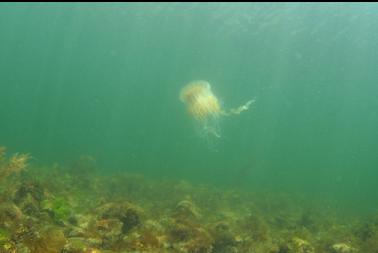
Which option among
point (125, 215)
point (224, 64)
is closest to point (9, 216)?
point (125, 215)

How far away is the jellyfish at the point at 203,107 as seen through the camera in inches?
404

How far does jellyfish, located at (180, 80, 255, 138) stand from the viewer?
1025 cm

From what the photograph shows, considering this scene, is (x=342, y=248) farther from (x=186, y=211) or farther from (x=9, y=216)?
(x=9, y=216)

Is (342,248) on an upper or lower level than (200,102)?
lower

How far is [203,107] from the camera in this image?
33.5ft

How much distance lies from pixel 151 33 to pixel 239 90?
38.4m

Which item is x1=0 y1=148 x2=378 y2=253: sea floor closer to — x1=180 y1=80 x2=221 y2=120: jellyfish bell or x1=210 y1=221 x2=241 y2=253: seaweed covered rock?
x1=210 y1=221 x2=241 y2=253: seaweed covered rock

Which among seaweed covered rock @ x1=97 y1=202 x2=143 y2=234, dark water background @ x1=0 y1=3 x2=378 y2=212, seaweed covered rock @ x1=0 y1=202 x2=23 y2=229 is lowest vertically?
seaweed covered rock @ x1=0 y1=202 x2=23 y2=229

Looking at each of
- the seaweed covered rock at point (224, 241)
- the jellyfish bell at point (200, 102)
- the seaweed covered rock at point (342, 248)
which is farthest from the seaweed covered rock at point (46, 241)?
the seaweed covered rock at point (342, 248)

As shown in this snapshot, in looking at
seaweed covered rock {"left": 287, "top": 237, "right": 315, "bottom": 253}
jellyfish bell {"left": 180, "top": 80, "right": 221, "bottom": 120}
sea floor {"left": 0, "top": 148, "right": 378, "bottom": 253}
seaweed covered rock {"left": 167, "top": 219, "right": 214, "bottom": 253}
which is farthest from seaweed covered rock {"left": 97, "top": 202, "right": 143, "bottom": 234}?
jellyfish bell {"left": 180, "top": 80, "right": 221, "bottom": 120}

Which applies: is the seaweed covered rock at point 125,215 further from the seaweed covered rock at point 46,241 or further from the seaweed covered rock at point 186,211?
the seaweed covered rock at point 46,241

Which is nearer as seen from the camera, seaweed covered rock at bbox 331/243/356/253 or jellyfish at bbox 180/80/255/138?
seaweed covered rock at bbox 331/243/356/253

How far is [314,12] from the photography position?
4353cm

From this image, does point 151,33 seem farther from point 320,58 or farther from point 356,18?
point 356,18
